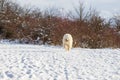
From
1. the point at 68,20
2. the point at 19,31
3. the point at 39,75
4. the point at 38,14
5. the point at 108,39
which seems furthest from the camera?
the point at 38,14

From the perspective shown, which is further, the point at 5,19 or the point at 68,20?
the point at 5,19

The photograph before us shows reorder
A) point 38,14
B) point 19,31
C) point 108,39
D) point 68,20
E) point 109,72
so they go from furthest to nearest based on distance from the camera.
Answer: point 38,14
point 19,31
point 68,20
point 108,39
point 109,72

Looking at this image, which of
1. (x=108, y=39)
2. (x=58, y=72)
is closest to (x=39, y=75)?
(x=58, y=72)

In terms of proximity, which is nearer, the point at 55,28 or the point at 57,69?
the point at 57,69

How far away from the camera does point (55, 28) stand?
2691cm

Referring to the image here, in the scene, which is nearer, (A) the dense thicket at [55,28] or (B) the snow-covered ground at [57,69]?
(B) the snow-covered ground at [57,69]

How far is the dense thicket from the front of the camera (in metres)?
24.6

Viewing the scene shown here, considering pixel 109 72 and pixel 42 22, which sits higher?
pixel 42 22

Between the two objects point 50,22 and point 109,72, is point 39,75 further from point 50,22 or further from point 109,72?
point 50,22

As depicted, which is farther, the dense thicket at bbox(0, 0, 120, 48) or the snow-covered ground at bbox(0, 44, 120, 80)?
the dense thicket at bbox(0, 0, 120, 48)

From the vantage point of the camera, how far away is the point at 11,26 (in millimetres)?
29531

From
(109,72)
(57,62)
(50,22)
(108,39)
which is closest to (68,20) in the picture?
(50,22)

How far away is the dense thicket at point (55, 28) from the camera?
80.8 feet

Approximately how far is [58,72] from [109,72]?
164 cm
